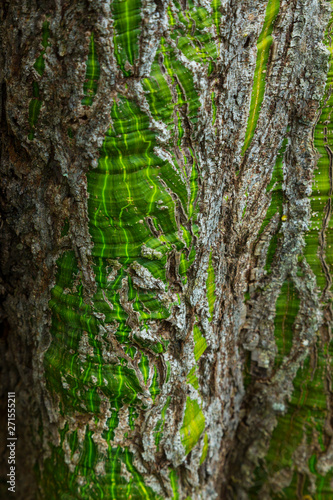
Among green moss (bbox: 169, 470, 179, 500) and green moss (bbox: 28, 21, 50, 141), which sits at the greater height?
green moss (bbox: 28, 21, 50, 141)

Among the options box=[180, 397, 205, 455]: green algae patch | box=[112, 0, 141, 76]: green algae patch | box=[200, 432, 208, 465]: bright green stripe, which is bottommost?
box=[200, 432, 208, 465]: bright green stripe

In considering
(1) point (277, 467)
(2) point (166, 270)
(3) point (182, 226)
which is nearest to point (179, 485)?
(1) point (277, 467)

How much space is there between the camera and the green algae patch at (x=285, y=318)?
1288 millimetres

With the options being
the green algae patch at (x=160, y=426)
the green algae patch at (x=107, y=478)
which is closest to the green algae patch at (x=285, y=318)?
the green algae patch at (x=160, y=426)

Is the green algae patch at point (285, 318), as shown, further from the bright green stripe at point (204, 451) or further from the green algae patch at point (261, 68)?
the green algae patch at point (261, 68)

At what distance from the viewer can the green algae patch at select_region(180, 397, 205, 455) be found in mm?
1218

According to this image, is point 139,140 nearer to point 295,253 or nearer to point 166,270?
point 166,270

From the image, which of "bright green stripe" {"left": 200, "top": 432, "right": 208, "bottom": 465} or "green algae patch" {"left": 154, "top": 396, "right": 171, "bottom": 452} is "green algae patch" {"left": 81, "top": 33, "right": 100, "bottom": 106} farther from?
"bright green stripe" {"left": 200, "top": 432, "right": 208, "bottom": 465}

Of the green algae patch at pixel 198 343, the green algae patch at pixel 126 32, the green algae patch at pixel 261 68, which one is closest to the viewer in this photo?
the green algae patch at pixel 126 32

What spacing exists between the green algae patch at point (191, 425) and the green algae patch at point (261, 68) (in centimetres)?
97

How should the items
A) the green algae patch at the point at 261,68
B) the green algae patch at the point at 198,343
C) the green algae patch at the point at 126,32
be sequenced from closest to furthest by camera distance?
the green algae patch at the point at 126,32 → the green algae patch at the point at 261,68 → the green algae patch at the point at 198,343

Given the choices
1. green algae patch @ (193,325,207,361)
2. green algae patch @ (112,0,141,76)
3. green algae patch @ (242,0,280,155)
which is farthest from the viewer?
green algae patch @ (193,325,207,361)

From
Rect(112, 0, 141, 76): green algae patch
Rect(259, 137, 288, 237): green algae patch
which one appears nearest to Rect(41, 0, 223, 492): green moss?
Rect(112, 0, 141, 76): green algae patch

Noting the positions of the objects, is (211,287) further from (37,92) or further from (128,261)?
(37,92)
